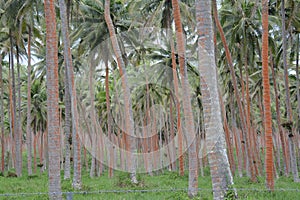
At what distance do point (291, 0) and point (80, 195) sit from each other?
13340mm

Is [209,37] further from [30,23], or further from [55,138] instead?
[30,23]

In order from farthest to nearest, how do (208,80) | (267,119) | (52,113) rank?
(267,119) → (52,113) → (208,80)

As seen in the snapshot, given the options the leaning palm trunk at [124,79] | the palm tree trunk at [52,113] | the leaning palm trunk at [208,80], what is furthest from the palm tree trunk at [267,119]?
the palm tree trunk at [52,113]

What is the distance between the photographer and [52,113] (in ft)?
33.5

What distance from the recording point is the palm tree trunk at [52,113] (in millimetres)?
10008

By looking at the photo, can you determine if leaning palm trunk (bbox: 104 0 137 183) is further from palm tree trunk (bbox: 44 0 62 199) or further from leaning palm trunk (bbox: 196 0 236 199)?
leaning palm trunk (bbox: 196 0 236 199)

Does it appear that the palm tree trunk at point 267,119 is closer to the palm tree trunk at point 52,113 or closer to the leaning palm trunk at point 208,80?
the leaning palm trunk at point 208,80

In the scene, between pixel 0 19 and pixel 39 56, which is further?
pixel 39 56

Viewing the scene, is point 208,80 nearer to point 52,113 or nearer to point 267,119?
point 52,113

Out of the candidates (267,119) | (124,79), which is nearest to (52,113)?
(267,119)

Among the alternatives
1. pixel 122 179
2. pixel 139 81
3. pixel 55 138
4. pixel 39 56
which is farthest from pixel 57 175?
pixel 139 81

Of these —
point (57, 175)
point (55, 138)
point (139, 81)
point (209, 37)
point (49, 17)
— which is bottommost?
point (57, 175)

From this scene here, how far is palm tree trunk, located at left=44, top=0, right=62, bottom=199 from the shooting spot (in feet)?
32.8

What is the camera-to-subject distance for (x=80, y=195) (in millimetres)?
13180
